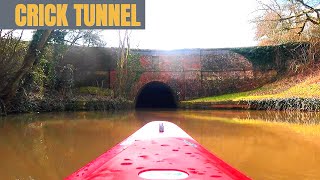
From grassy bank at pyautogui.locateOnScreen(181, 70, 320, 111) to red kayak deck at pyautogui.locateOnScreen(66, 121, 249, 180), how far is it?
11755 mm

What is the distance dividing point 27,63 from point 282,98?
9610 mm

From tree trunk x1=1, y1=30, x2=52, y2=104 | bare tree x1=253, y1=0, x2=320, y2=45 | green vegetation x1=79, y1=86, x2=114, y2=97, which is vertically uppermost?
bare tree x1=253, y1=0, x2=320, y2=45

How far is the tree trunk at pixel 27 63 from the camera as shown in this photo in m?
11.9

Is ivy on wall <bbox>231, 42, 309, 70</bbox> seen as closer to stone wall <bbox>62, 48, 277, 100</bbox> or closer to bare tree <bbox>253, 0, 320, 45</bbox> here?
stone wall <bbox>62, 48, 277, 100</bbox>

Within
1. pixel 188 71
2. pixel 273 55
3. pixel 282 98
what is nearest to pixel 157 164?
pixel 282 98

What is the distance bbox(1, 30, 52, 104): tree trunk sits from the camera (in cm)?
1193

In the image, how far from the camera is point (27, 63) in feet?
39.7

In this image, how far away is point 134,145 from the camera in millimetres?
2539

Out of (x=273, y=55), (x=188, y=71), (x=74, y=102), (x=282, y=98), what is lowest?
(x=74, y=102)

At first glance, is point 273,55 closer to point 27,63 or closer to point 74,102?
point 74,102

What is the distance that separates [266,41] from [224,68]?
4286mm

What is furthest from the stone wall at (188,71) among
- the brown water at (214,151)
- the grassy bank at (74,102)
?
the brown water at (214,151)

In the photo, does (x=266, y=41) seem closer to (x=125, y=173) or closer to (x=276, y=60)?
(x=276, y=60)

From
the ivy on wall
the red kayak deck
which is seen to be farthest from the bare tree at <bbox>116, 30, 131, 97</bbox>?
the red kayak deck
